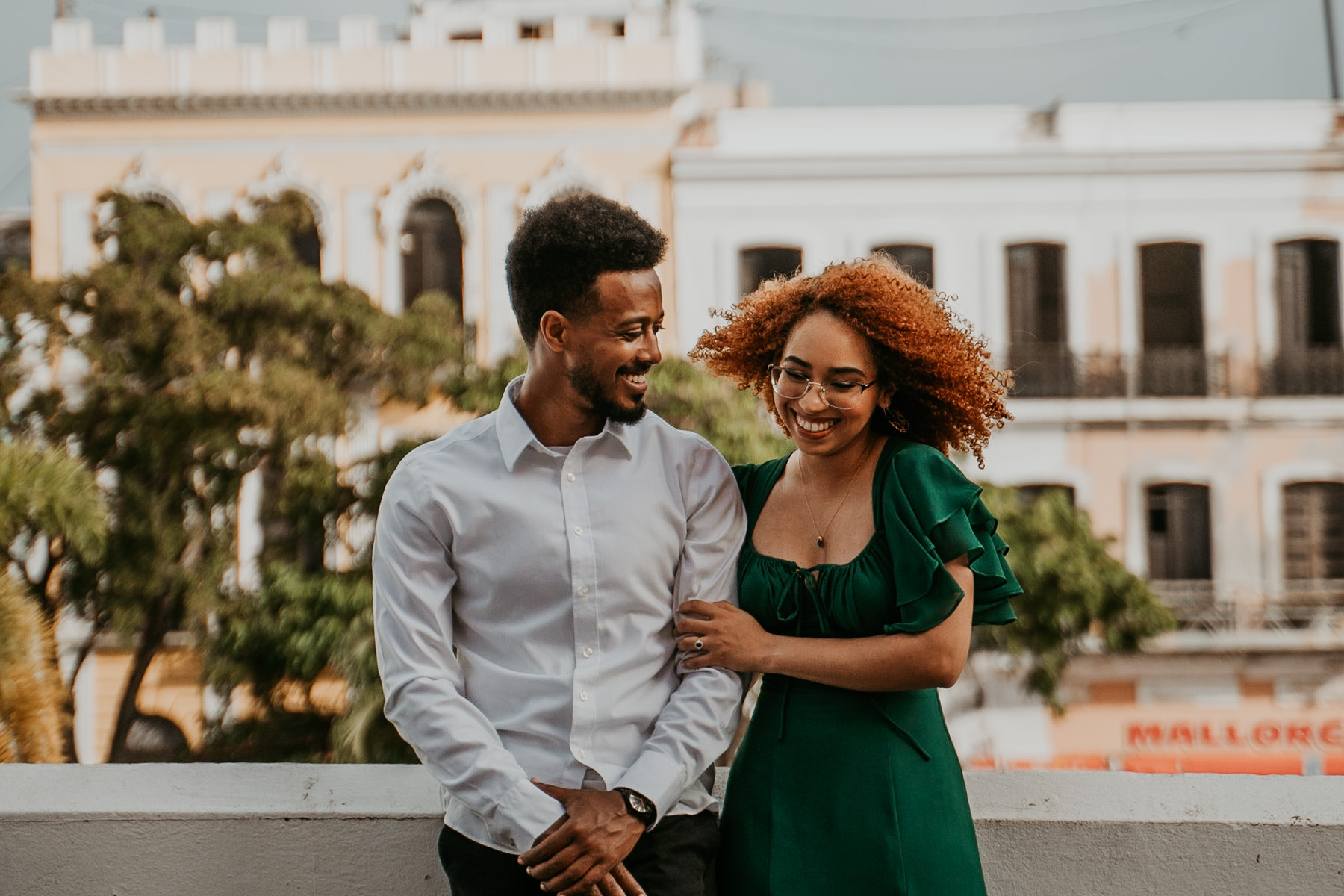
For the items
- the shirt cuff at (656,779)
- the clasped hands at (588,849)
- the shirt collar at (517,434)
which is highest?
the shirt collar at (517,434)

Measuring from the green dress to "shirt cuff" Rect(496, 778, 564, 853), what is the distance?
1.29 ft

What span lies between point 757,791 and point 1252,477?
14.4 m

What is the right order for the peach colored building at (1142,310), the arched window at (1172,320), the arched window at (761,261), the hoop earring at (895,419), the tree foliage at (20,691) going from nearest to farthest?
the hoop earring at (895,419), the tree foliage at (20,691), the peach colored building at (1142,310), the arched window at (761,261), the arched window at (1172,320)

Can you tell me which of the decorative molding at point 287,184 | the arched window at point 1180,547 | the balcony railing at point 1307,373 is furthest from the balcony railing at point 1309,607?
the decorative molding at point 287,184

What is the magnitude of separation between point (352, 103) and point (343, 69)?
0.41 m

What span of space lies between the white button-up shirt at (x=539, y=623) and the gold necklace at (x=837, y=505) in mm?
184

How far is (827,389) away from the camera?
2.08m

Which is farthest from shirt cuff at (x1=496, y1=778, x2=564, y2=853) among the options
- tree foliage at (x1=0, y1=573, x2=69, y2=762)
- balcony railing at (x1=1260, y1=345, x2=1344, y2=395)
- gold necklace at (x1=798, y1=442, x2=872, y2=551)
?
balcony railing at (x1=1260, y1=345, x2=1344, y2=395)

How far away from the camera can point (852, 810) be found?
77.4 inches

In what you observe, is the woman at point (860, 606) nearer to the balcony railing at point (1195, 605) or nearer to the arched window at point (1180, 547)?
the balcony railing at point (1195, 605)

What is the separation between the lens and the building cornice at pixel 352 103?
46.8 feet

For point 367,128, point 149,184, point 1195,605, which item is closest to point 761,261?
point 367,128

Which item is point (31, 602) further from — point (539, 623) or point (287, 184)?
point (287, 184)

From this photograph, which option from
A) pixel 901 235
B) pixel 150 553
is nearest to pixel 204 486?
pixel 150 553
